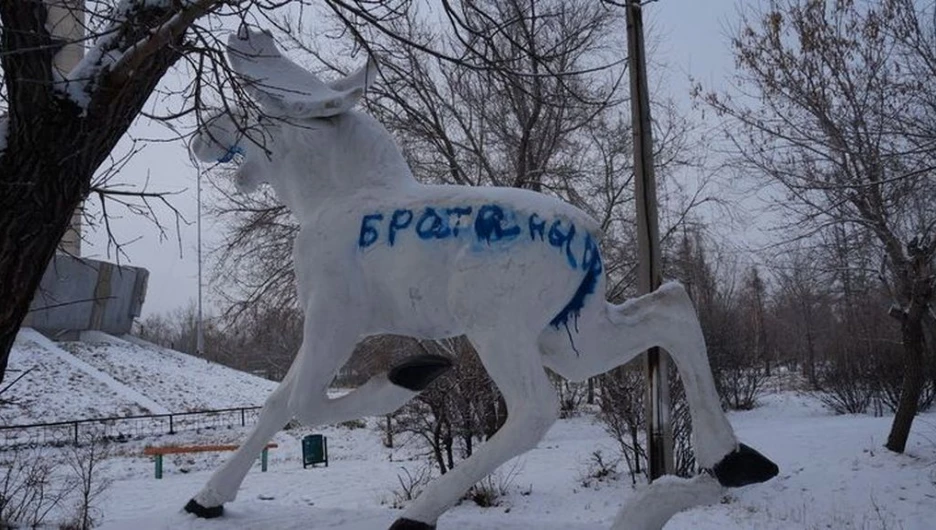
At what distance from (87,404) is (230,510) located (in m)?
17.2

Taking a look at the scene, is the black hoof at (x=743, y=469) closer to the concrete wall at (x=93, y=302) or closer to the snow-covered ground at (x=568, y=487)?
the snow-covered ground at (x=568, y=487)

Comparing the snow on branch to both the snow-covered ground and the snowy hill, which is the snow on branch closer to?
the snow-covered ground

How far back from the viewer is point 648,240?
5.74m

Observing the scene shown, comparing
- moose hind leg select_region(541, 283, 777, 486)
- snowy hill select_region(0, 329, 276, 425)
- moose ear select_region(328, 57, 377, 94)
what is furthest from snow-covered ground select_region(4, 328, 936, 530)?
snowy hill select_region(0, 329, 276, 425)

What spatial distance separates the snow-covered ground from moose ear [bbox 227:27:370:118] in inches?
76.4

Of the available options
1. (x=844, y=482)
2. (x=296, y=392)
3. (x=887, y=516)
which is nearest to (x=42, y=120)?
(x=296, y=392)

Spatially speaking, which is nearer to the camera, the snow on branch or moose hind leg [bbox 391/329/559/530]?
the snow on branch

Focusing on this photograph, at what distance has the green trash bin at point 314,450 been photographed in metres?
13.5

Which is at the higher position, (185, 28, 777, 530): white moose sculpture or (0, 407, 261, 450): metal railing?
(185, 28, 777, 530): white moose sculpture

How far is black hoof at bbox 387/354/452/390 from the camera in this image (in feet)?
11.6

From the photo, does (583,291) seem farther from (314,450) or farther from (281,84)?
(314,450)

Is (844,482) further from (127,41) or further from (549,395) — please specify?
(127,41)

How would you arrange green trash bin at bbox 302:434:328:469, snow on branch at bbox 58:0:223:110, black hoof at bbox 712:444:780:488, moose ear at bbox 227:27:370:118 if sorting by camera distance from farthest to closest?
1. green trash bin at bbox 302:434:328:469
2. moose ear at bbox 227:27:370:118
3. black hoof at bbox 712:444:780:488
4. snow on branch at bbox 58:0:223:110

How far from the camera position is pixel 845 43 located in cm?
1066
